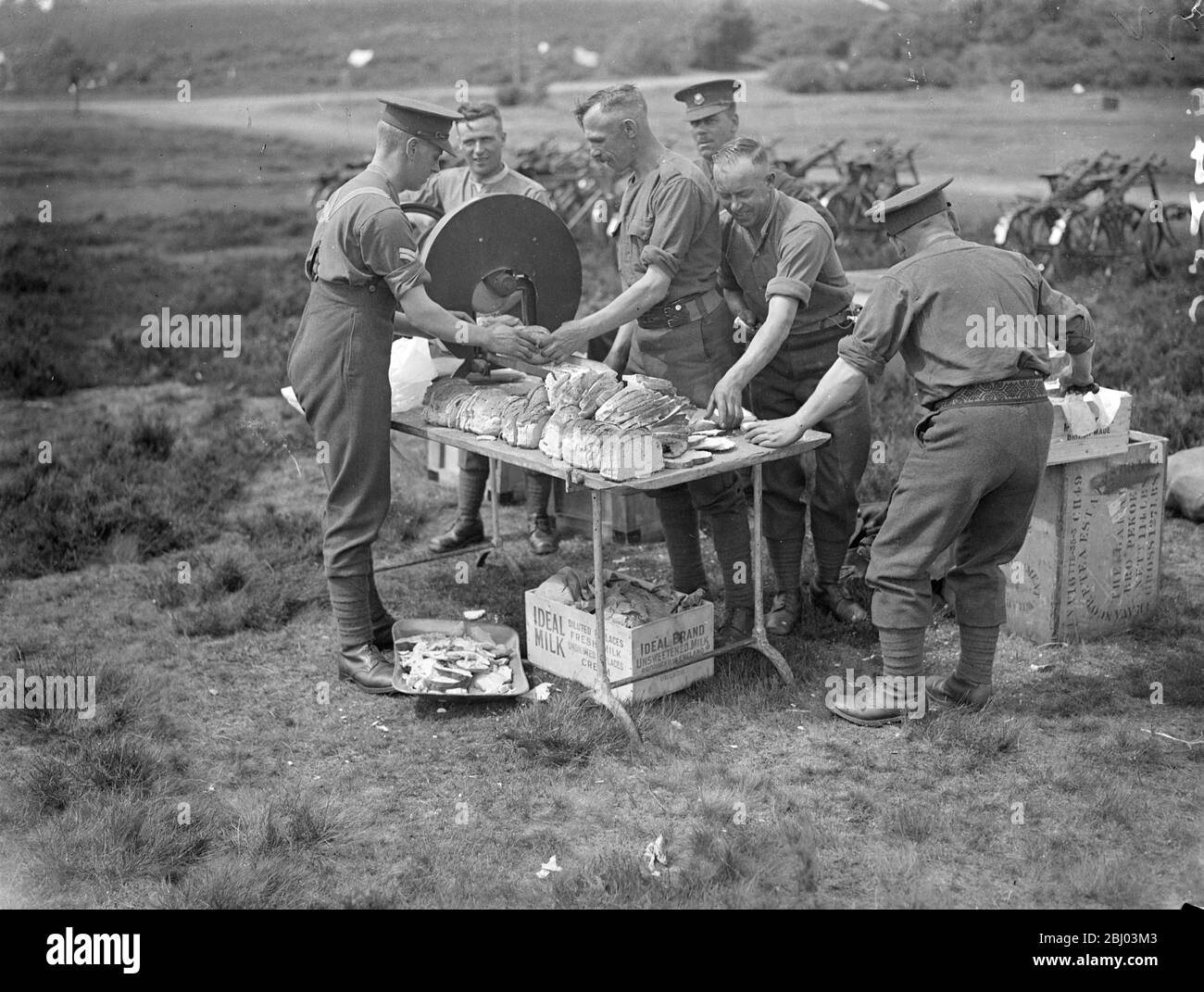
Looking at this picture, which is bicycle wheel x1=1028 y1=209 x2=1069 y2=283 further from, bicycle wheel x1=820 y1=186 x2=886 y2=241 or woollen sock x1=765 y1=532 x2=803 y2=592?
woollen sock x1=765 y1=532 x2=803 y2=592

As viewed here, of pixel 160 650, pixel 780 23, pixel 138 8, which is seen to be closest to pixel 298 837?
pixel 160 650

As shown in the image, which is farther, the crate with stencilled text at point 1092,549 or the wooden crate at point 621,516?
the wooden crate at point 621,516

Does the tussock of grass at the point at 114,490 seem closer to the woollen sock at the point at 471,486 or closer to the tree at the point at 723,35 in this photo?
the woollen sock at the point at 471,486

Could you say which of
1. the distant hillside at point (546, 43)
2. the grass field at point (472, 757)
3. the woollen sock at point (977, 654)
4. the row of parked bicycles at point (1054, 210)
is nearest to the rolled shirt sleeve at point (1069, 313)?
the woollen sock at point (977, 654)

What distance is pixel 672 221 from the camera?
5.36m

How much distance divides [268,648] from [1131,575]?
388 centimetres

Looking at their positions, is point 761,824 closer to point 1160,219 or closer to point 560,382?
point 560,382

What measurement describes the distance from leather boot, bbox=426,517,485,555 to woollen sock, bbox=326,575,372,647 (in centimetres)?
156

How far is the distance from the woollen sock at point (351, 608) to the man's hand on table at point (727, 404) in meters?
1.65

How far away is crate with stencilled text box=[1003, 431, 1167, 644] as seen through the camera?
543 centimetres

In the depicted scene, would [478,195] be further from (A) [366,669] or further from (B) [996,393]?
(B) [996,393]

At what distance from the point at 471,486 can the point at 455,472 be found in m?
1.01

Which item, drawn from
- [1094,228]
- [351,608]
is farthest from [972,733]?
[1094,228]

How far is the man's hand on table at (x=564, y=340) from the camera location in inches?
214
